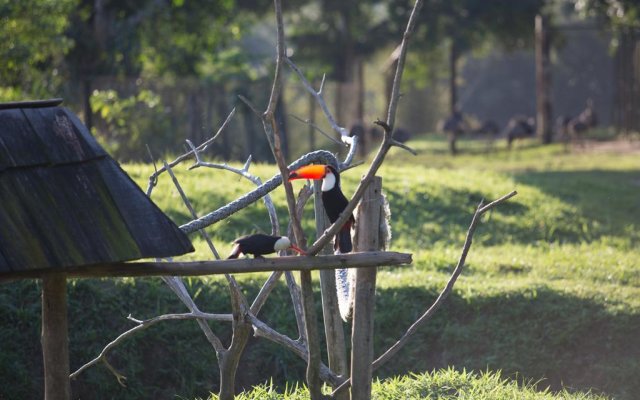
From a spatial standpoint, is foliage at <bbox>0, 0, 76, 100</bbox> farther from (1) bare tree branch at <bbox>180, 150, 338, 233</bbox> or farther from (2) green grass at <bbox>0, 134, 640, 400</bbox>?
(1) bare tree branch at <bbox>180, 150, 338, 233</bbox>

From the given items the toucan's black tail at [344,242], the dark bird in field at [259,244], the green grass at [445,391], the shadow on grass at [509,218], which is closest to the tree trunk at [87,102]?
the shadow on grass at [509,218]

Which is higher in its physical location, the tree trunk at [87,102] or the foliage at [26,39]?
the foliage at [26,39]

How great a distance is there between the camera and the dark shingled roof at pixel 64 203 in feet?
11.8

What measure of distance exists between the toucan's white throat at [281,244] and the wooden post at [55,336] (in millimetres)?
897

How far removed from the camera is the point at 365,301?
423 centimetres

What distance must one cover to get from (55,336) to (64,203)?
0.67 metres

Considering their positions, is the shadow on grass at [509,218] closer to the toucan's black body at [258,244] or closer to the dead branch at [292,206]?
the dead branch at [292,206]

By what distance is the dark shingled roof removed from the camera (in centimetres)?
358

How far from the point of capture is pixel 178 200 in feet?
32.8

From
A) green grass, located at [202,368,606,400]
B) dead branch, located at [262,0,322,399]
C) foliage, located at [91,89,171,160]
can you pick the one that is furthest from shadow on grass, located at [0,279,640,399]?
foliage, located at [91,89,171,160]

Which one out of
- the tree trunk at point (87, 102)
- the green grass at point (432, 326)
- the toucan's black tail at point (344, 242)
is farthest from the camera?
the tree trunk at point (87, 102)

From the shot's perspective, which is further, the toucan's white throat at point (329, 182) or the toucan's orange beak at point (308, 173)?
the toucan's white throat at point (329, 182)

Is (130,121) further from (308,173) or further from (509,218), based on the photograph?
(308,173)

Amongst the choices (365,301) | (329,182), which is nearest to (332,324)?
(365,301)
